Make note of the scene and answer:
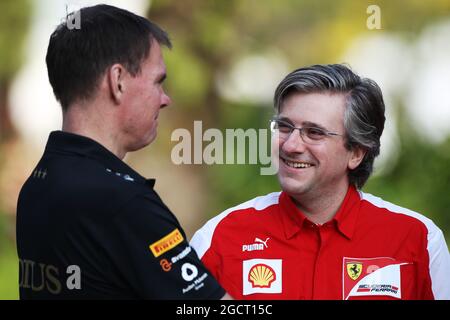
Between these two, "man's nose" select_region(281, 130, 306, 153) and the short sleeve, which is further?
"man's nose" select_region(281, 130, 306, 153)

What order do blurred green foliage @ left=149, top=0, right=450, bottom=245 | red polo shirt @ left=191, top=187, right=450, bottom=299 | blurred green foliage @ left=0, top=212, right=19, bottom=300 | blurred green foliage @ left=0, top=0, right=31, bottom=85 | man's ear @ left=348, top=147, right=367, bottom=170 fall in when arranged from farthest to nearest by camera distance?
blurred green foliage @ left=0, top=0, right=31, bottom=85
blurred green foliage @ left=149, top=0, right=450, bottom=245
blurred green foliage @ left=0, top=212, right=19, bottom=300
man's ear @ left=348, top=147, right=367, bottom=170
red polo shirt @ left=191, top=187, right=450, bottom=299

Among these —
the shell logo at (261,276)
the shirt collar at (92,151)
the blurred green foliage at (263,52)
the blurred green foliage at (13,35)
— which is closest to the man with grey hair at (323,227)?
the shell logo at (261,276)

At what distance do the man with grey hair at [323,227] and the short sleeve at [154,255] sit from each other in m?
0.72

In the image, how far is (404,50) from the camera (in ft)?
24.0

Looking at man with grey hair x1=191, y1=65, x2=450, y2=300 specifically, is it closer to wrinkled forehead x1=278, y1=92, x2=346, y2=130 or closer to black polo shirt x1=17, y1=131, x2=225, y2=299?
wrinkled forehead x1=278, y1=92, x2=346, y2=130

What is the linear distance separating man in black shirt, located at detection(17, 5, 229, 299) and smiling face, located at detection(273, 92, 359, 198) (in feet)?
2.43

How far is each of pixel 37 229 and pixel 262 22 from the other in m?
5.77

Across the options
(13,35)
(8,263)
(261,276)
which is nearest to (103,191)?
(261,276)

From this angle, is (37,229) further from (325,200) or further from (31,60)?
(31,60)

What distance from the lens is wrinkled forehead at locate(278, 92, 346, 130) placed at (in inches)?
117

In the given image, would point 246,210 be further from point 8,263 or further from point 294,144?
point 8,263

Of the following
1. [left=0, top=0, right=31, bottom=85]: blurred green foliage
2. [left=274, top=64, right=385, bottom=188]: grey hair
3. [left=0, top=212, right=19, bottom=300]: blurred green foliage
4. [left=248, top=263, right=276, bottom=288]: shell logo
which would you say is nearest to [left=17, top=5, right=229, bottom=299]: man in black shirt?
[left=248, top=263, right=276, bottom=288]: shell logo
